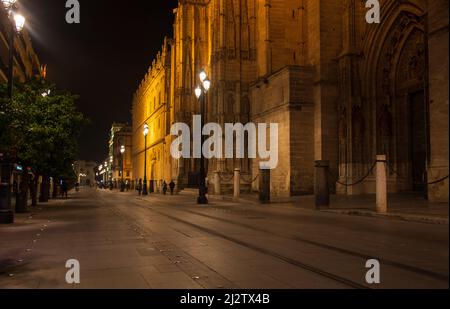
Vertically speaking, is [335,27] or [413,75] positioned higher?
[335,27]

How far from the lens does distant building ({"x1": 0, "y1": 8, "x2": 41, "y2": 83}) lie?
47.5 metres

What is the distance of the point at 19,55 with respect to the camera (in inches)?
2232

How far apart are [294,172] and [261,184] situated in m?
5.48

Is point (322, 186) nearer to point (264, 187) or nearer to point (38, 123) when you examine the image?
point (264, 187)

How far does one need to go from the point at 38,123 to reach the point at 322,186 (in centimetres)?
1252

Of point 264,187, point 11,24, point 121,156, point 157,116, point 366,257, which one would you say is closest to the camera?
point 366,257

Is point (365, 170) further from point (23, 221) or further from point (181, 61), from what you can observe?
point (181, 61)

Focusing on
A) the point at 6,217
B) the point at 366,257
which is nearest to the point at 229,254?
the point at 366,257

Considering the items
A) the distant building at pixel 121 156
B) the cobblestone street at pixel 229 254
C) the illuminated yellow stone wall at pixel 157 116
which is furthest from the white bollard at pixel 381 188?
the distant building at pixel 121 156

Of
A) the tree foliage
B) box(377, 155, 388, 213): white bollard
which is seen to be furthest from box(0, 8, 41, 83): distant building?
box(377, 155, 388, 213): white bollard

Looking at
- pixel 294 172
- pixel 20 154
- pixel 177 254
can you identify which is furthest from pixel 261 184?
pixel 177 254

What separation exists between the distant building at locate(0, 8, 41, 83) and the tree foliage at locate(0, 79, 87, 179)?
11.9m

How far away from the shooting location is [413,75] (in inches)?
941

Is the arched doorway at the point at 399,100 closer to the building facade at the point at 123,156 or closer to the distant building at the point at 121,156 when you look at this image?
the building facade at the point at 123,156
